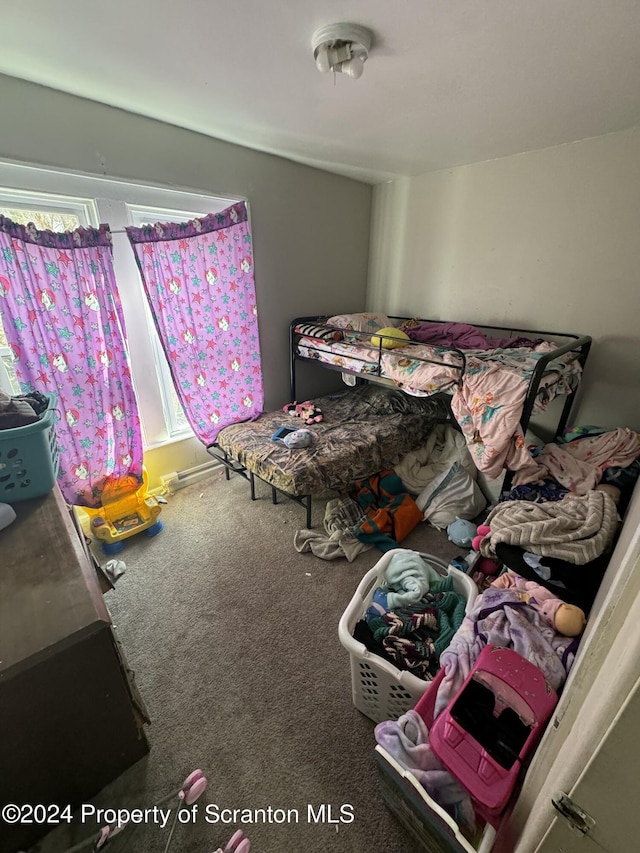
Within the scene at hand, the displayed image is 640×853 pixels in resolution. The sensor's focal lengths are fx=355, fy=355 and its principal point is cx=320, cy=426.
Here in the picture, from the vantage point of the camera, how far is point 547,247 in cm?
242

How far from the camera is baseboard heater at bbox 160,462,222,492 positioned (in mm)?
2621

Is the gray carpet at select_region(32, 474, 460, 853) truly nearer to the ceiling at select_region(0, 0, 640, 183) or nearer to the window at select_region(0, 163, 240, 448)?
the window at select_region(0, 163, 240, 448)

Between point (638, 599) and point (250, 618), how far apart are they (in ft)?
5.31

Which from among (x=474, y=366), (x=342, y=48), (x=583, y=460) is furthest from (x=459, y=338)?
(x=342, y=48)

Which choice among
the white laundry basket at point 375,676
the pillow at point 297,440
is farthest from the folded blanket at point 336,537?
Answer: the white laundry basket at point 375,676

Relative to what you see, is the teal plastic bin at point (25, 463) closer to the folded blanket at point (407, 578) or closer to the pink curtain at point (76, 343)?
the pink curtain at point (76, 343)

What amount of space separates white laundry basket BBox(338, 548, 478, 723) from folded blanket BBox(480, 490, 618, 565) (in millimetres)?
254

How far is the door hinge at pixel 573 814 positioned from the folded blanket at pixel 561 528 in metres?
0.85

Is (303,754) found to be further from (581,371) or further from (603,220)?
(603,220)

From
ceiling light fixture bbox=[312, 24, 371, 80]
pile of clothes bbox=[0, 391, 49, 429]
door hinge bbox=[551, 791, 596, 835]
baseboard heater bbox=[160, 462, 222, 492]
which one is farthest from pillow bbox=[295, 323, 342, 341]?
door hinge bbox=[551, 791, 596, 835]

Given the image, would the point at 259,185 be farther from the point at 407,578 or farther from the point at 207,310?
the point at 407,578

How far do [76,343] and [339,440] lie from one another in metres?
1.61

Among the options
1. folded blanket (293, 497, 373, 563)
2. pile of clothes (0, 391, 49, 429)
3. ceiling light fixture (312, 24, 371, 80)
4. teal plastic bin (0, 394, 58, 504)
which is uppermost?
ceiling light fixture (312, 24, 371, 80)

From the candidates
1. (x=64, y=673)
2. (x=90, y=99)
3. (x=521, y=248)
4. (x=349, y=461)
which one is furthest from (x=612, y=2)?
(x=64, y=673)
